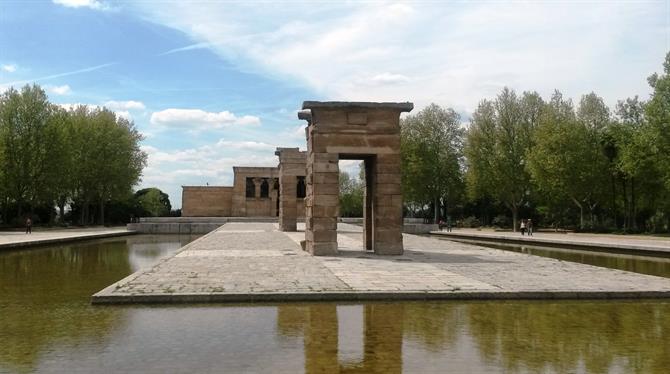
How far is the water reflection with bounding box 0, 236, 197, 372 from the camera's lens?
6.71m

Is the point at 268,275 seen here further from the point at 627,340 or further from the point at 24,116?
the point at 24,116

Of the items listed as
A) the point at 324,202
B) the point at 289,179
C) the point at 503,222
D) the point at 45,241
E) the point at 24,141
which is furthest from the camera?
the point at 503,222

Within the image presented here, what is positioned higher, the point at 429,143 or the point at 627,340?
the point at 429,143

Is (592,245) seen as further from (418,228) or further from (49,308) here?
(49,308)

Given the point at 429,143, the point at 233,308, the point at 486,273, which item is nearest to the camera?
the point at 233,308

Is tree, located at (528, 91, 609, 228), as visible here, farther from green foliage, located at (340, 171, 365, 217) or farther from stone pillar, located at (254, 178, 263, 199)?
green foliage, located at (340, 171, 365, 217)

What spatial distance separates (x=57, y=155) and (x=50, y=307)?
132 ft

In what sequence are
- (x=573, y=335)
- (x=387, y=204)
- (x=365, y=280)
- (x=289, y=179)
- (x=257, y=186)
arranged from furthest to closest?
(x=257, y=186), (x=289, y=179), (x=387, y=204), (x=365, y=280), (x=573, y=335)

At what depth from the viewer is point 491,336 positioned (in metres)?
7.18

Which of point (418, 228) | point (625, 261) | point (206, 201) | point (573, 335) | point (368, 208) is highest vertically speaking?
point (206, 201)

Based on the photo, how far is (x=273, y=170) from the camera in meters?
57.1

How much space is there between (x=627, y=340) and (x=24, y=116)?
47297mm

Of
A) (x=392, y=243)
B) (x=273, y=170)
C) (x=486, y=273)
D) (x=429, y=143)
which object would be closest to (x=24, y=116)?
(x=273, y=170)

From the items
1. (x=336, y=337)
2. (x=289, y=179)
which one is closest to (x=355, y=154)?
(x=336, y=337)
